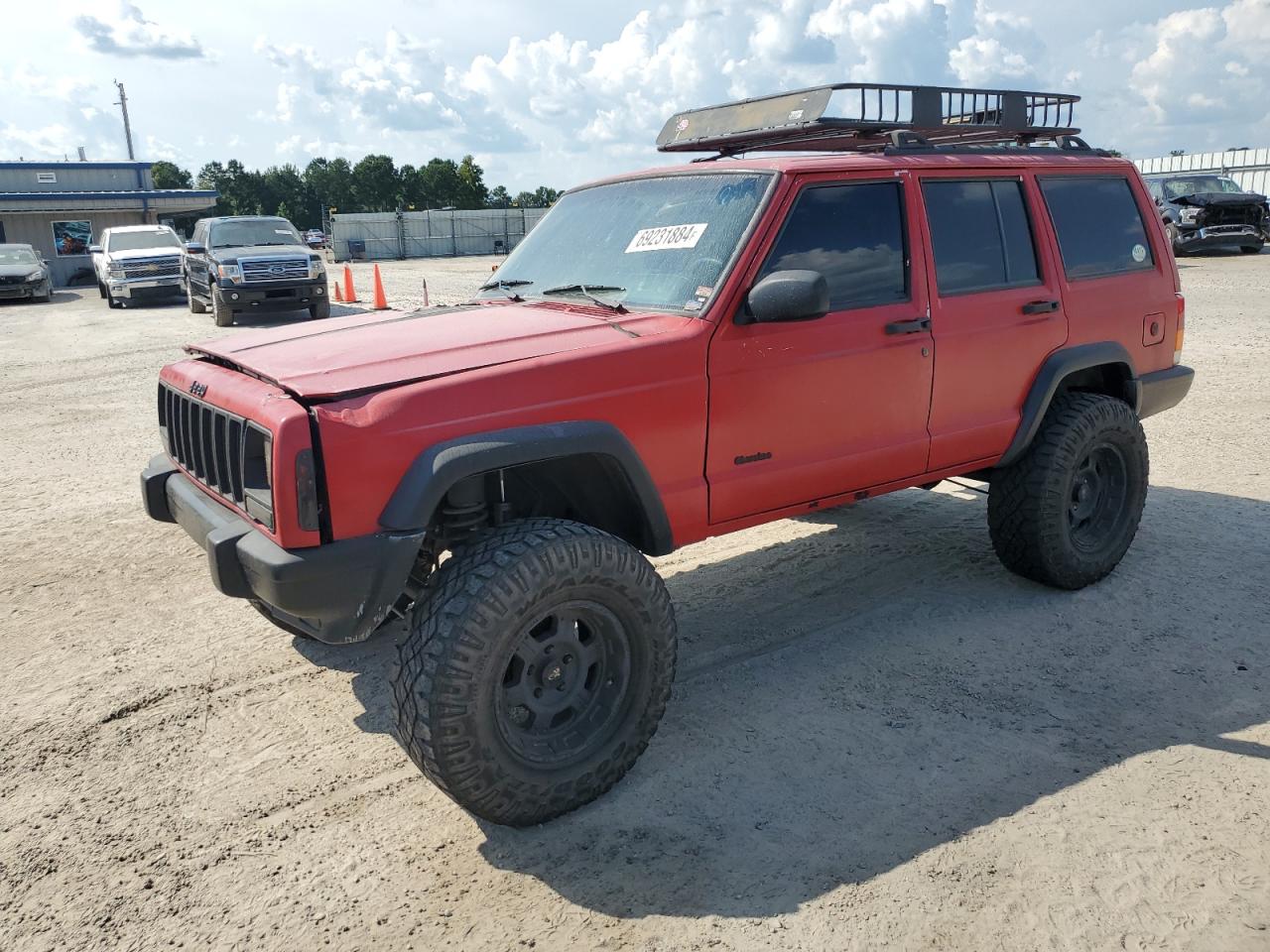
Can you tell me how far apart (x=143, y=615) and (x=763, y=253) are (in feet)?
11.2

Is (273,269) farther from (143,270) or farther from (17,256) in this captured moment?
(17,256)

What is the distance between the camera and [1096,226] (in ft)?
15.9

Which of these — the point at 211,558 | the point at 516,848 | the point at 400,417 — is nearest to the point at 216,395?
the point at 211,558

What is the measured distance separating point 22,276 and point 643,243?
84.4ft

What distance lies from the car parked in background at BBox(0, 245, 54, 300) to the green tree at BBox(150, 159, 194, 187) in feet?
287

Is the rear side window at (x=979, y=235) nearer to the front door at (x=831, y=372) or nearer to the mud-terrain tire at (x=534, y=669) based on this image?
the front door at (x=831, y=372)

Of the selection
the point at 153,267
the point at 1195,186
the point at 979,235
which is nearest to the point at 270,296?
the point at 153,267

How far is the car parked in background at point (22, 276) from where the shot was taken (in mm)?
24125

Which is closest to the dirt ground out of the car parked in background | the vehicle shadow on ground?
the vehicle shadow on ground

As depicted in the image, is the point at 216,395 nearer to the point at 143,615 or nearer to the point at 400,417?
the point at 400,417

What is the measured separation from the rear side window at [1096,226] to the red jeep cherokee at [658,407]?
2 centimetres

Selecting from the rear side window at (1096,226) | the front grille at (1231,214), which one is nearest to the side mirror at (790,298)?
the rear side window at (1096,226)

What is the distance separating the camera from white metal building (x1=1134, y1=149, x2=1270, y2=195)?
36.4 metres

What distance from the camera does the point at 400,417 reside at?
2.89 m
